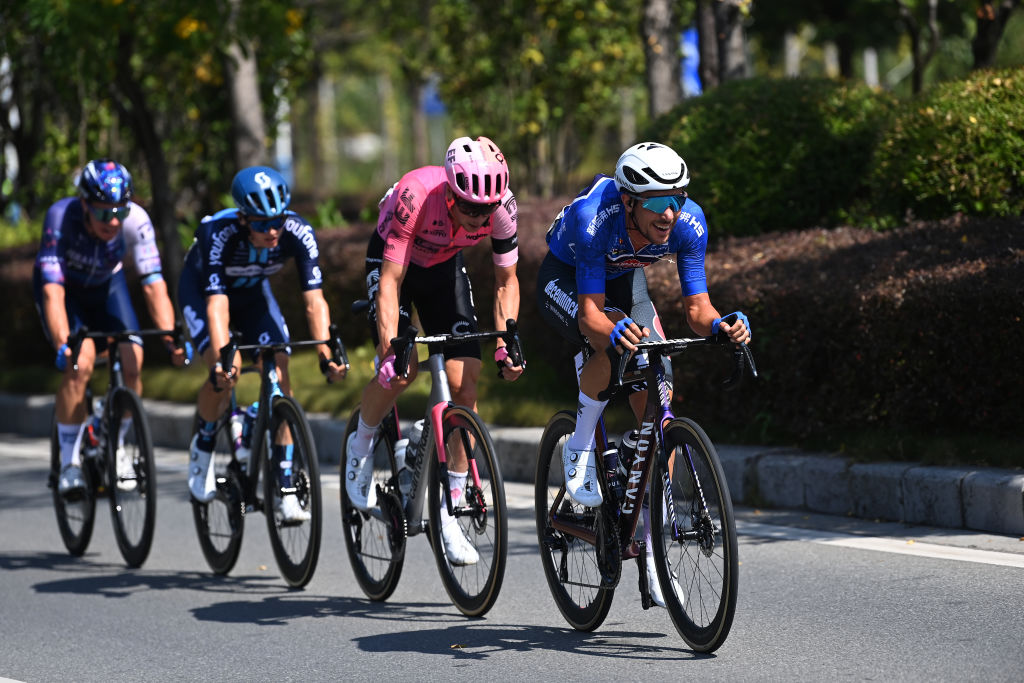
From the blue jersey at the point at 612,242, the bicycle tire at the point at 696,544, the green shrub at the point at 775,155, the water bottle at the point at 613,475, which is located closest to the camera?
the bicycle tire at the point at 696,544

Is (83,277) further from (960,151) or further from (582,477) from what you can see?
(960,151)

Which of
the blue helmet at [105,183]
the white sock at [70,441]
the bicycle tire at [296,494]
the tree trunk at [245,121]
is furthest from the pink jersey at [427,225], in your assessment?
the tree trunk at [245,121]

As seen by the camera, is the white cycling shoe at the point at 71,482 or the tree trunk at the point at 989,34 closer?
the white cycling shoe at the point at 71,482

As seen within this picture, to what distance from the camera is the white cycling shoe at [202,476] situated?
24.5 feet

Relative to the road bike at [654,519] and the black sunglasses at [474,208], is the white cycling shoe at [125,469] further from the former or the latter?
the black sunglasses at [474,208]

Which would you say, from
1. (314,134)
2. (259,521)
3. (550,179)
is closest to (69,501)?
(259,521)

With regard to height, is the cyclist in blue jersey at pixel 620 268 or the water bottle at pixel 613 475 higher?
the cyclist in blue jersey at pixel 620 268

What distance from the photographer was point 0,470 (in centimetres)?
1137

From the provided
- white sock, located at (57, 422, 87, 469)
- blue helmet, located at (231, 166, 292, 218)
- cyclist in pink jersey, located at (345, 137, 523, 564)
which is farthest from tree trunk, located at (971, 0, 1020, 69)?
white sock, located at (57, 422, 87, 469)

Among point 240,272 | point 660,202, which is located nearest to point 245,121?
point 240,272

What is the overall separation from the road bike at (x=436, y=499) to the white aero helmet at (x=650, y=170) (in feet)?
3.10

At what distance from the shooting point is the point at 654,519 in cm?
540

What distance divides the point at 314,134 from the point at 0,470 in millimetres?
28766

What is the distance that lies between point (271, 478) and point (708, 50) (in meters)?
7.50
